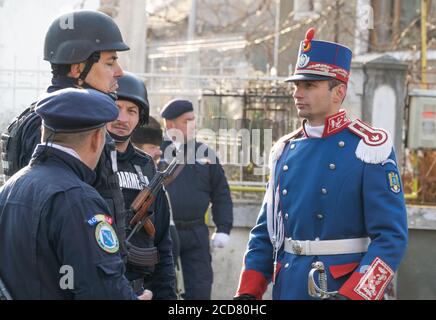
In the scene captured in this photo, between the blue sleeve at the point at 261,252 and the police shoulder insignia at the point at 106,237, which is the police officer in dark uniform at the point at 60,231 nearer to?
the police shoulder insignia at the point at 106,237

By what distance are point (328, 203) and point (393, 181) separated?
1.03ft

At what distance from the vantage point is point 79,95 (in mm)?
3441

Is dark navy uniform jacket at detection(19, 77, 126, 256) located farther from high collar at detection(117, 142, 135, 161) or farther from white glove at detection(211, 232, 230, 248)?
white glove at detection(211, 232, 230, 248)

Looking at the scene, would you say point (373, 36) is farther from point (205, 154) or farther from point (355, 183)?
point (355, 183)

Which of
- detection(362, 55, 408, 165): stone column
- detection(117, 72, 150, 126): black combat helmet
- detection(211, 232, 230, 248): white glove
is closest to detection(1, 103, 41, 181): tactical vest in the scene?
detection(117, 72, 150, 126): black combat helmet

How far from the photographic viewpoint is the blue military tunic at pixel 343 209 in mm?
4352

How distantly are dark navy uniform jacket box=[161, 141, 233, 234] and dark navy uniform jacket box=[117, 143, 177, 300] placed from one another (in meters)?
3.23

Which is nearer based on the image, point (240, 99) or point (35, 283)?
point (35, 283)

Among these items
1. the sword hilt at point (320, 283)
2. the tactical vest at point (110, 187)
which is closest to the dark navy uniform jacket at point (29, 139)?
the tactical vest at point (110, 187)

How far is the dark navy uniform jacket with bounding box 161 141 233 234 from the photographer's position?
810 cm

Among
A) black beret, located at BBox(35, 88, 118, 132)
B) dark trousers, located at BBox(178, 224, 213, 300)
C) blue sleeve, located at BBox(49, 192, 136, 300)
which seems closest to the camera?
blue sleeve, located at BBox(49, 192, 136, 300)
